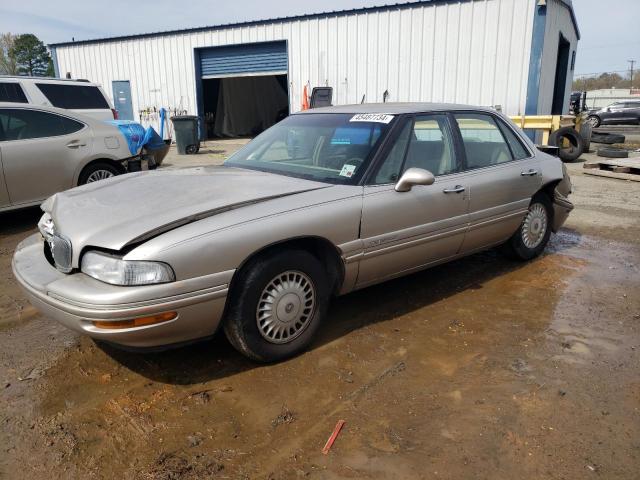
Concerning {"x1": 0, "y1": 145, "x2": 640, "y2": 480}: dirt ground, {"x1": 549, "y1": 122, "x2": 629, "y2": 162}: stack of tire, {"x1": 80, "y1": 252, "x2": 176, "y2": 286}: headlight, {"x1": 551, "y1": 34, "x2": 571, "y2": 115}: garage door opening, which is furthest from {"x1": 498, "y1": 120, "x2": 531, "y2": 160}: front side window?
{"x1": 551, "y1": 34, "x2": 571, "y2": 115}: garage door opening

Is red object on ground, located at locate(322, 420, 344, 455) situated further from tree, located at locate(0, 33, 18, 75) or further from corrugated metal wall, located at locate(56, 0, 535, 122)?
tree, located at locate(0, 33, 18, 75)

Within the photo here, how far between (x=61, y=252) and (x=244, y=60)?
52.7ft

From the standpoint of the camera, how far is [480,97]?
43.7 ft

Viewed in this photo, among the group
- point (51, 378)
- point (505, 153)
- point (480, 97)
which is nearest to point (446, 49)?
point (480, 97)

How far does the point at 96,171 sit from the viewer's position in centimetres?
683

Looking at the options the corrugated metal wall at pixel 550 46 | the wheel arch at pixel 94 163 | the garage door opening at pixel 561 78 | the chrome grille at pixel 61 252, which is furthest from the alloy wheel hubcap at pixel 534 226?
the garage door opening at pixel 561 78

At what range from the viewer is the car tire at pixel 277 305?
281cm

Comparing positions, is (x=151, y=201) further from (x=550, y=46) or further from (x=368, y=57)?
(x=550, y=46)

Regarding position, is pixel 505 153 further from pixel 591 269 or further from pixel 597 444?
pixel 597 444

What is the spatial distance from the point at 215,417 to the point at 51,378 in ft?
3.64

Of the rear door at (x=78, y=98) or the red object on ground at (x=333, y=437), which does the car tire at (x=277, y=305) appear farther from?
the rear door at (x=78, y=98)

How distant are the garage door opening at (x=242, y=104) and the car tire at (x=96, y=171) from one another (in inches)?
561

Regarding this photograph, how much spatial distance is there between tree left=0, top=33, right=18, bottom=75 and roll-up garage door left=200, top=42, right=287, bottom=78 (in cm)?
4414

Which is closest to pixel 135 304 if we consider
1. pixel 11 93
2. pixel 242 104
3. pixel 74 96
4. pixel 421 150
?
pixel 421 150
